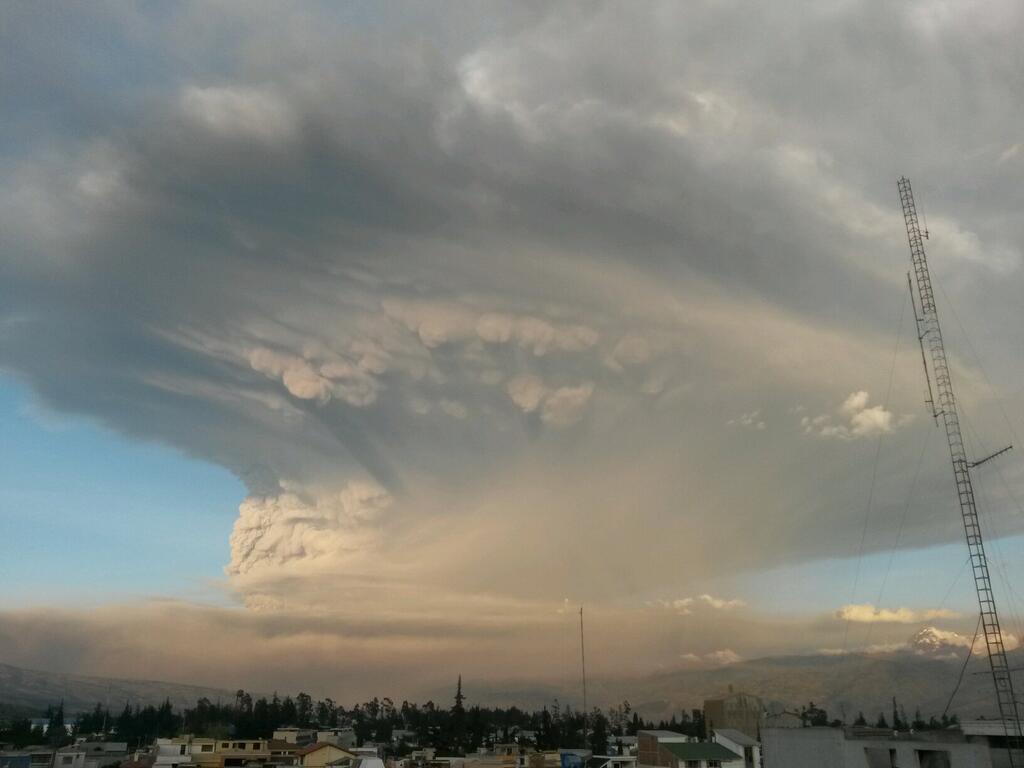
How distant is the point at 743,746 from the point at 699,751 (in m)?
8.04

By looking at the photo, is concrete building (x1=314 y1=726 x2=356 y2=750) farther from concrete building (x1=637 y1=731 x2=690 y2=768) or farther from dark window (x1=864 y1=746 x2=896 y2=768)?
dark window (x1=864 y1=746 x2=896 y2=768)

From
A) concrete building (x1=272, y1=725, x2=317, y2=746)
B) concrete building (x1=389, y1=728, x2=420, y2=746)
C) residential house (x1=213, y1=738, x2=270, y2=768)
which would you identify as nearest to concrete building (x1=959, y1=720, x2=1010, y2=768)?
residential house (x1=213, y1=738, x2=270, y2=768)

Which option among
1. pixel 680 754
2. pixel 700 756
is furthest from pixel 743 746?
pixel 680 754

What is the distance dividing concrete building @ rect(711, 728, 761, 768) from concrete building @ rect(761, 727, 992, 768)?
93.9 ft

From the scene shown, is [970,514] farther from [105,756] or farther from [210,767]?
[105,756]

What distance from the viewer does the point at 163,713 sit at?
185125 millimetres

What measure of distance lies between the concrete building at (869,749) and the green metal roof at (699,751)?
75.0 ft

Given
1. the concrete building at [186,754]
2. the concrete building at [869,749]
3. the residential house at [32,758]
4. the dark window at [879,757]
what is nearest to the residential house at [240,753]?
the concrete building at [186,754]

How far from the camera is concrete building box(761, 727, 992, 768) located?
55.6 m

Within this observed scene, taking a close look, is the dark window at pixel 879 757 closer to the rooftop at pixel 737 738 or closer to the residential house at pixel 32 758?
the rooftop at pixel 737 738

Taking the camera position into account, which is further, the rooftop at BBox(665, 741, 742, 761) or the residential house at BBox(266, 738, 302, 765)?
the residential house at BBox(266, 738, 302, 765)

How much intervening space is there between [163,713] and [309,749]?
112m

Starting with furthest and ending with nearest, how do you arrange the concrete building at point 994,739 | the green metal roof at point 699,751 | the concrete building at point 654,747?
the concrete building at point 654,747, the green metal roof at point 699,751, the concrete building at point 994,739

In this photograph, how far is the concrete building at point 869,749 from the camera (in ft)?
182
